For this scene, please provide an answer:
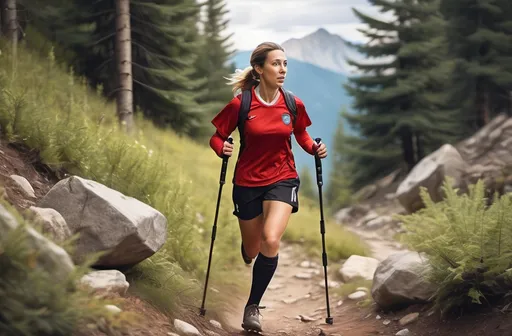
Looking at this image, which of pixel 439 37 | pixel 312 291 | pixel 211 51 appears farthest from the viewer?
pixel 211 51

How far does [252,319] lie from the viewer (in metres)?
5.17

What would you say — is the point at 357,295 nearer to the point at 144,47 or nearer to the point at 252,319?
the point at 252,319

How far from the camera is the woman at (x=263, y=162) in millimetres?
5133

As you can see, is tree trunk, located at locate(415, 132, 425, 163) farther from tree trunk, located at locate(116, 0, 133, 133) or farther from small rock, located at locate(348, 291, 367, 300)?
small rock, located at locate(348, 291, 367, 300)

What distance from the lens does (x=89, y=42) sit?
14.7 metres

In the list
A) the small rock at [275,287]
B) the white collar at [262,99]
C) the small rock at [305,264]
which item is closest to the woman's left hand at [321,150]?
the white collar at [262,99]

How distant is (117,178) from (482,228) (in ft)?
11.5

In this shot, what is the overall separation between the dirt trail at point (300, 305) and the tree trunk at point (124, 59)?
4512 mm

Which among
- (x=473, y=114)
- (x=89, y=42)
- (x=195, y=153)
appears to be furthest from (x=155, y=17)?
(x=473, y=114)

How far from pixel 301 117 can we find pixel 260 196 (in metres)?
0.89

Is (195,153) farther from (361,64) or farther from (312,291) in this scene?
(361,64)

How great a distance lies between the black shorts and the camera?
515cm

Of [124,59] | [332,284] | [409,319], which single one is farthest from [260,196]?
[124,59]

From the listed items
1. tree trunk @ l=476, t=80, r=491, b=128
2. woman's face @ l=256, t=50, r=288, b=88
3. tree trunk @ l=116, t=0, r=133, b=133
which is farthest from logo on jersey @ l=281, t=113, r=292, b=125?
tree trunk @ l=476, t=80, r=491, b=128
